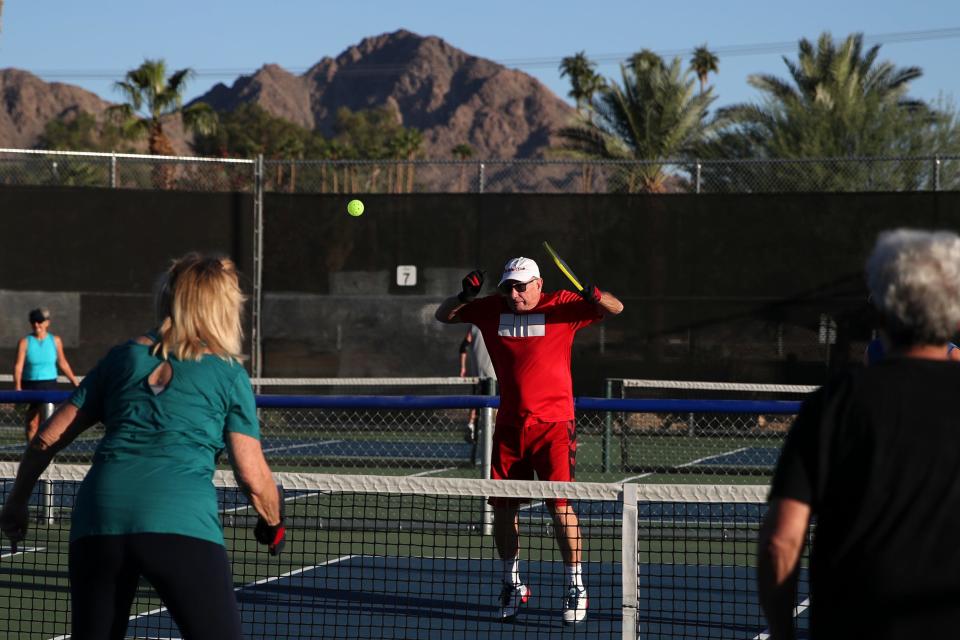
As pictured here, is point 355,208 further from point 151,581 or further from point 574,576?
point 151,581

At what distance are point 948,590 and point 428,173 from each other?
14276 centimetres

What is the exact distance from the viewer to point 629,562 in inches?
211

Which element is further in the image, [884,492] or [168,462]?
[168,462]

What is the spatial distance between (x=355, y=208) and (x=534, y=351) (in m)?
12.5

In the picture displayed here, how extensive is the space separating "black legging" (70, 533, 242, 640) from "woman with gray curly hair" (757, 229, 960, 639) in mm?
1687

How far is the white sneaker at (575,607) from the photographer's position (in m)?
6.93

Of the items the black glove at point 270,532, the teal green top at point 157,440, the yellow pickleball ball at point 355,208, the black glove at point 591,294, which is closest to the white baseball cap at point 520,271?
the black glove at point 591,294

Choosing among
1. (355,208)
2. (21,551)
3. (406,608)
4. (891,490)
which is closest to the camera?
(891,490)

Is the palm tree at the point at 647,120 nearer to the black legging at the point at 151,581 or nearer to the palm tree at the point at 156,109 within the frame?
the palm tree at the point at 156,109

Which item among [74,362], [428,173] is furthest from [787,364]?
[428,173]

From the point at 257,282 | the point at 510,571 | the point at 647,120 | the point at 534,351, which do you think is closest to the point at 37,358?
the point at 257,282

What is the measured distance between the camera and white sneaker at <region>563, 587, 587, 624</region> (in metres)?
6.93

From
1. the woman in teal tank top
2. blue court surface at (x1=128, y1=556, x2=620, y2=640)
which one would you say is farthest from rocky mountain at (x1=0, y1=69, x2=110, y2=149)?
blue court surface at (x1=128, y1=556, x2=620, y2=640)

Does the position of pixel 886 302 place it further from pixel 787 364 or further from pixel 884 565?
pixel 787 364
